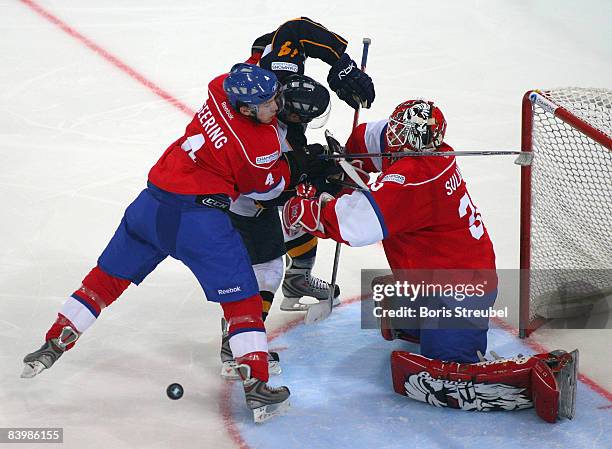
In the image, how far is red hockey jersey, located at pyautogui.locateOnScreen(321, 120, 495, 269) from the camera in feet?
10.0

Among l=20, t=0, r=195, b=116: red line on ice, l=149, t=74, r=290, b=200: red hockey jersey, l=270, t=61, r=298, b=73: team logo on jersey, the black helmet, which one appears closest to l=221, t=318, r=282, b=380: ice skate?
l=149, t=74, r=290, b=200: red hockey jersey

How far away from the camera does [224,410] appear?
319cm

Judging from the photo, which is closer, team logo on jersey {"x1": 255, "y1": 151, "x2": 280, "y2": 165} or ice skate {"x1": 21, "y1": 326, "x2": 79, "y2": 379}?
team logo on jersey {"x1": 255, "y1": 151, "x2": 280, "y2": 165}

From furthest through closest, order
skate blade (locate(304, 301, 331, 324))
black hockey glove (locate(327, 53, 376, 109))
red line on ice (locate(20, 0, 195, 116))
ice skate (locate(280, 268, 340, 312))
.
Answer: red line on ice (locate(20, 0, 195, 116)), ice skate (locate(280, 268, 340, 312)), skate blade (locate(304, 301, 331, 324)), black hockey glove (locate(327, 53, 376, 109))

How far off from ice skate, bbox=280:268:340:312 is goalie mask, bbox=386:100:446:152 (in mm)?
847

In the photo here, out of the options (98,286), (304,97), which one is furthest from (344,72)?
(98,286)

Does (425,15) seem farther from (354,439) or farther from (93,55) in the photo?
(354,439)

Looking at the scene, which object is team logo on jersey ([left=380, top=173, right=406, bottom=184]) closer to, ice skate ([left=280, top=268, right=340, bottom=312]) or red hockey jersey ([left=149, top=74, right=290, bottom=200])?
red hockey jersey ([left=149, top=74, right=290, bottom=200])

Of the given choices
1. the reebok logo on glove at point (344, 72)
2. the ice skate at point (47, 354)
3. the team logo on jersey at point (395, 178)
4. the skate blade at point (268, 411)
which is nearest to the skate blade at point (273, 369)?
the skate blade at point (268, 411)

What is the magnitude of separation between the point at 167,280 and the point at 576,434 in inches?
68.6

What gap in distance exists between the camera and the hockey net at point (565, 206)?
3311mm

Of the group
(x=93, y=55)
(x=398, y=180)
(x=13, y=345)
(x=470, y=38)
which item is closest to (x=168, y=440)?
(x=13, y=345)

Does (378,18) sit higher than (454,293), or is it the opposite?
(378,18)

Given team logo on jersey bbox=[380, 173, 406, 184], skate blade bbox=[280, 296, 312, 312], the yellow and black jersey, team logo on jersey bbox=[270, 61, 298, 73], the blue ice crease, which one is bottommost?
the blue ice crease
